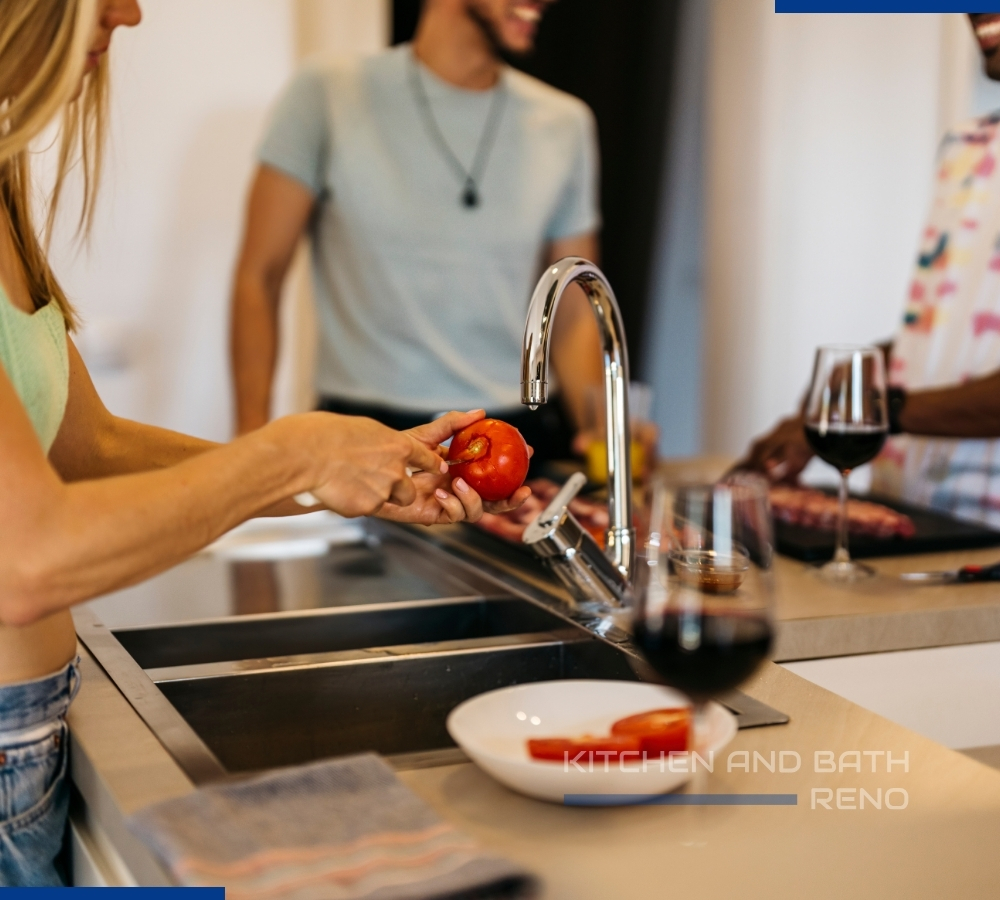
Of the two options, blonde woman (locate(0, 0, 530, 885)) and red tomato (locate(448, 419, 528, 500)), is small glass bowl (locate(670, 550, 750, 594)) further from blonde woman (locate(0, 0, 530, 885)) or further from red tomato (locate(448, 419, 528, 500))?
red tomato (locate(448, 419, 528, 500))

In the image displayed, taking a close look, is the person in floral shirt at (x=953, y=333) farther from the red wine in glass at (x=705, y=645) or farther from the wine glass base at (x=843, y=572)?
the red wine in glass at (x=705, y=645)

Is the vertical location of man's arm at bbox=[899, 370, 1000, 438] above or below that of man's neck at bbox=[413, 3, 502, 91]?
below

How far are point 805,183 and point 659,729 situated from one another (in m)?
2.87

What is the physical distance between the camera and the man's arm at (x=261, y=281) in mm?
2510

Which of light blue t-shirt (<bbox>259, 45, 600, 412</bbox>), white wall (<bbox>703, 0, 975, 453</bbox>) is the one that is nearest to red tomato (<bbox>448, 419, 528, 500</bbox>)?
light blue t-shirt (<bbox>259, 45, 600, 412</bbox>)

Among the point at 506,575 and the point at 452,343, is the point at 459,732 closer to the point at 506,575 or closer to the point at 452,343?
the point at 506,575

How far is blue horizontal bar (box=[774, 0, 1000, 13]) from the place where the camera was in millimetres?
1981

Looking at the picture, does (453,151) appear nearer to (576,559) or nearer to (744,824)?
(576,559)

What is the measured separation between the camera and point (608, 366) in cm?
131

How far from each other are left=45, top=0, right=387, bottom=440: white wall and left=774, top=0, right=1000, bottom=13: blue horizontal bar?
120 centimetres

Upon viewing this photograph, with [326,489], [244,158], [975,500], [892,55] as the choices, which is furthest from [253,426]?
[892,55]

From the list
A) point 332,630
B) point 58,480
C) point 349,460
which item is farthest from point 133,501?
point 332,630

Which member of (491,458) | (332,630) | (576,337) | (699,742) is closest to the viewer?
(699,742)

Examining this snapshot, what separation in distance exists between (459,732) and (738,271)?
9.75 ft
